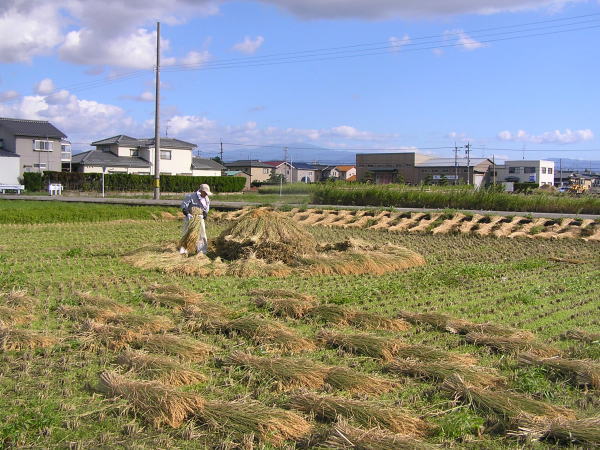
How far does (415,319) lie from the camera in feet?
22.5

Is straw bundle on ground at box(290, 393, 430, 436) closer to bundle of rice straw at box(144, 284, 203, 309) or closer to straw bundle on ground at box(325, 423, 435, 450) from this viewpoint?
straw bundle on ground at box(325, 423, 435, 450)

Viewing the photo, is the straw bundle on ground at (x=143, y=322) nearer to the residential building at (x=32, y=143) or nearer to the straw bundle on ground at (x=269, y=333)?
the straw bundle on ground at (x=269, y=333)

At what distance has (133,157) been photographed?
50062 millimetres

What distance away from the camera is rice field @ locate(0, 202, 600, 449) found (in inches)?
157

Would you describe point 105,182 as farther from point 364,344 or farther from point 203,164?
point 364,344

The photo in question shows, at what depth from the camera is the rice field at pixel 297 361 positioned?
400 centimetres

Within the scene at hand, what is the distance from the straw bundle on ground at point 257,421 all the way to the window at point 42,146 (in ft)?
150

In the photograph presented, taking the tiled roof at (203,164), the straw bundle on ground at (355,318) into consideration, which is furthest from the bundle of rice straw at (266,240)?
the tiled roof at (203,164)

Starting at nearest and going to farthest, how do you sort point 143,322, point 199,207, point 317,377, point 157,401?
point 157,401
point 317,377
point 143,322
point 199,207

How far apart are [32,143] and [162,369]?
44991 mm

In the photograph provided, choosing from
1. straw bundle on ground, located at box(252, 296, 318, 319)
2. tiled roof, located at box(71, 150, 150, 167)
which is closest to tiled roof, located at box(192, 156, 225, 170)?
tiled roof, located at box(71, 150, 150, 167)

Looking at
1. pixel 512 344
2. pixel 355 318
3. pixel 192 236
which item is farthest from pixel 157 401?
pixel 192 236

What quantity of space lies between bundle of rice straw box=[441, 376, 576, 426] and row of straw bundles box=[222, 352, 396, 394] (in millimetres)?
590

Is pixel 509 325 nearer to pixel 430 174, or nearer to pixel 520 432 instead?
pixel 520 432
